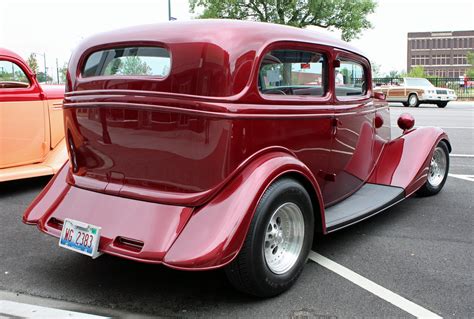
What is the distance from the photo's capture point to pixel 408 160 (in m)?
4.84

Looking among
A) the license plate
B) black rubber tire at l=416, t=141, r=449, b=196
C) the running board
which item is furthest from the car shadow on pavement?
black rubber tire at l=416, t=141, r=449, b=196

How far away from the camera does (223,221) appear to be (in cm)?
275

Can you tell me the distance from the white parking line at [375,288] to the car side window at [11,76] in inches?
169

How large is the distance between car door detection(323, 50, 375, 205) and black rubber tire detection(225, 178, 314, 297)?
90 centimetres

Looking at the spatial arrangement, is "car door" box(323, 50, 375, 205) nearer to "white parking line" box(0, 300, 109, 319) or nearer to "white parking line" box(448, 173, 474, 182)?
"white parking line" box(0, 300, 109, 319)

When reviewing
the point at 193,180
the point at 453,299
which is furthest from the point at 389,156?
the point at 193,180

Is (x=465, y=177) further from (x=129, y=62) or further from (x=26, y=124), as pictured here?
(x=26, y=124)

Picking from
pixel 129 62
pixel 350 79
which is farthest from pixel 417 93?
pixel 129 62

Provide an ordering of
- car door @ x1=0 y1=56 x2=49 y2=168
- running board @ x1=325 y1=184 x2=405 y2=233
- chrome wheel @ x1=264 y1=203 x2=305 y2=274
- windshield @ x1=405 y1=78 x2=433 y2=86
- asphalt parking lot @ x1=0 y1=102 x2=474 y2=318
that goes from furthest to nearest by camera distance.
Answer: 1. windshield @ x1=405 y1=78 x2=433 y2=86
2. car door @ x1=0 y1=56 x2=49 y2=168
3. running board @ x1=325 y1=184 x2=405 y2=233
4. chrome wheel @ x1=264 y1=203 x2=305 y2=274
5. asphalt parking lot @ x1=0 y1=102 x2=474 y2=318

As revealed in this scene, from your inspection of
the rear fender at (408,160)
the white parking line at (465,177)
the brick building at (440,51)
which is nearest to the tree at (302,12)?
the white parking line at (465,177)

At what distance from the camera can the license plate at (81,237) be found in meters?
2.93

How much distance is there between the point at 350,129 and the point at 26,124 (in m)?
4.02

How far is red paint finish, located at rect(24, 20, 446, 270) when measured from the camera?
2816 millimetres

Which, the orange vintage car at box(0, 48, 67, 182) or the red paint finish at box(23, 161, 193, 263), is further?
the orange vintage car at box(0, 48, 67, 182)
